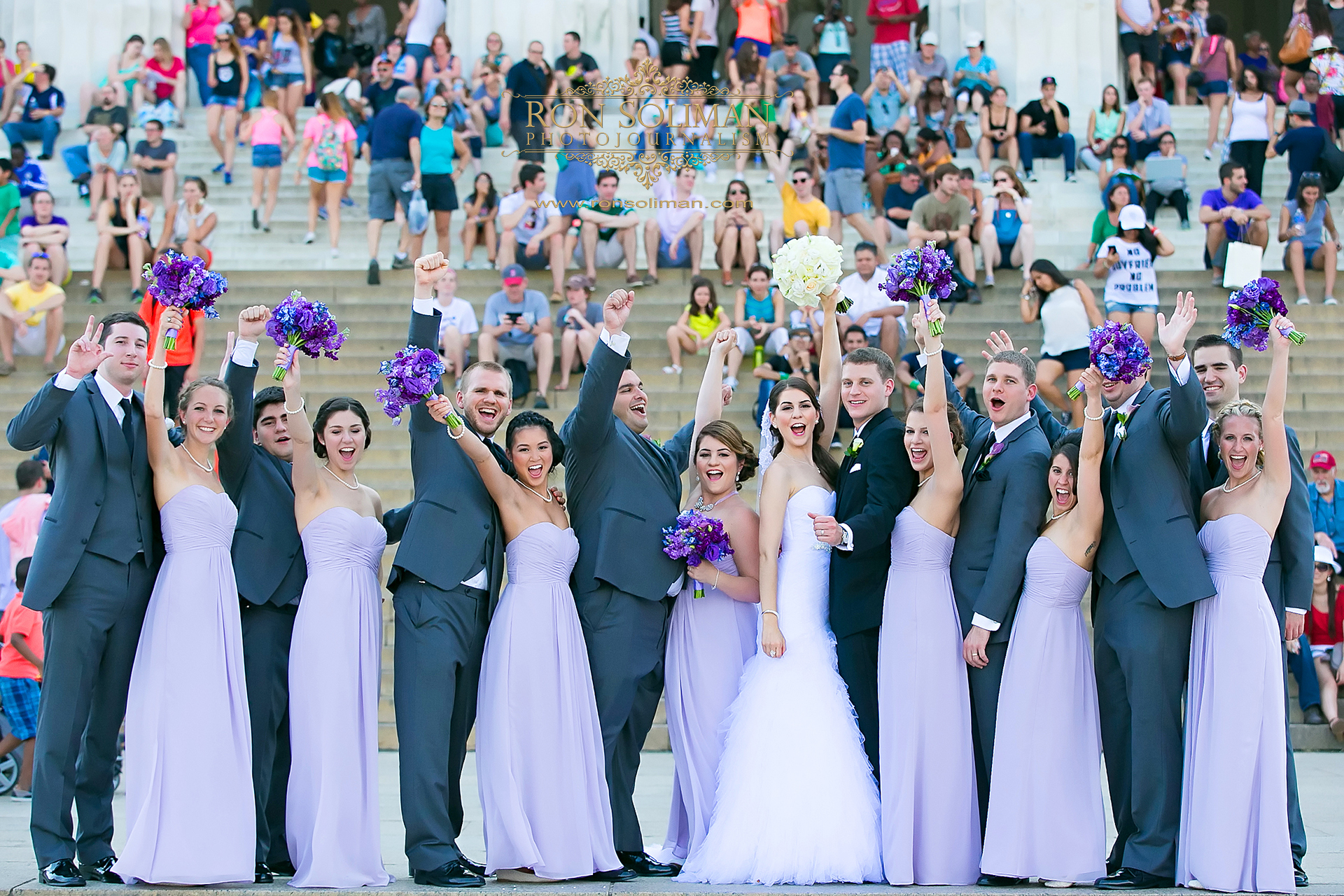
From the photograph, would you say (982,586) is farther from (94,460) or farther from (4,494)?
(4,494)

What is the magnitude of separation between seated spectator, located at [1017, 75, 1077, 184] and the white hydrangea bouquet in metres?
11.8

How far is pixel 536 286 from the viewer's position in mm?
15047

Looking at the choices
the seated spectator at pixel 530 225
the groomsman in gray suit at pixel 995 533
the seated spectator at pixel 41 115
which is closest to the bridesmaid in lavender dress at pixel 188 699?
the groomsman in gray suit at pixel 995 533

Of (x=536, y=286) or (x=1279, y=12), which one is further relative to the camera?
(x=1279, y=12)

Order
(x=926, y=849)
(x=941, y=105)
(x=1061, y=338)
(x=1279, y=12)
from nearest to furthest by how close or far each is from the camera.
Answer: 1. (x=926, y=849)
2. (x=1061, y=338)
3. (x=941, y=105)
4. (x=1279, y=12)

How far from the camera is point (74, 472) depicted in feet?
19.7

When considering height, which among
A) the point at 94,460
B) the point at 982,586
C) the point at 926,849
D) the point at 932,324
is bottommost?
the point at 926,849

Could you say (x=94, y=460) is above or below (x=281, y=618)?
above

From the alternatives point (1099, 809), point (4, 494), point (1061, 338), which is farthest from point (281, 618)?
point (1061, 338)

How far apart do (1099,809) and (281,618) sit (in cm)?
359

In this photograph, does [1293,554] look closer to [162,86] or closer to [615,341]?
[615,341]

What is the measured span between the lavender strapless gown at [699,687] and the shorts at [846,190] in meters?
9.55

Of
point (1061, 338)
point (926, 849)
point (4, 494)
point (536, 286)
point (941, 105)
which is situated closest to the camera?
point (926, 849)

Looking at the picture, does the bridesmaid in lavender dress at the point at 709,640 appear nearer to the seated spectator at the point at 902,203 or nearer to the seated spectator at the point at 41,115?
the seated spectator at the point at 902,203
